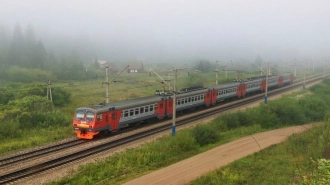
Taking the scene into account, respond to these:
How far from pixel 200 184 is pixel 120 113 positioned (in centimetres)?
1330

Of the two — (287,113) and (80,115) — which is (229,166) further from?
(287,113)

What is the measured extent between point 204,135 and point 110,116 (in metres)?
7.72

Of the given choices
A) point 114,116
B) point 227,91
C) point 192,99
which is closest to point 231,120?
point 192,99

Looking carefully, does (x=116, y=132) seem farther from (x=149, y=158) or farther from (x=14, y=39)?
(x=14, y=39)

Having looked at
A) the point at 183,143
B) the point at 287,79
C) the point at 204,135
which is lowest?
the point at 183,143

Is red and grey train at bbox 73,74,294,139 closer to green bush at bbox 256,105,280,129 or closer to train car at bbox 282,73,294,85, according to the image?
green bush at bbox 256,105,280,129

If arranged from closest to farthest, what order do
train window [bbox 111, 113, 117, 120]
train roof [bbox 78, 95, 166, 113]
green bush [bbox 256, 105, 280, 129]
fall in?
train roof [bbox 78, 95, 166, 113], train window [bbox 111, 113, 117, 120], green bush [bbox 256, 105, 280, 129]

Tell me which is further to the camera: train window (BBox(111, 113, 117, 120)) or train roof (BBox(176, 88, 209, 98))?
train roof (BBox(176, 88, 209, 98))

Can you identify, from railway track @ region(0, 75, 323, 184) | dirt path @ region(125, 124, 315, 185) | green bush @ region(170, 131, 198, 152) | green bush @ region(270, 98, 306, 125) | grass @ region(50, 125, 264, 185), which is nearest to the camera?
dirt path @ region(125, 124, 315, 185)

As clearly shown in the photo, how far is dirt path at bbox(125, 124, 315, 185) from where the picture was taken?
1745cm

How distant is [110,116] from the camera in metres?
27.4

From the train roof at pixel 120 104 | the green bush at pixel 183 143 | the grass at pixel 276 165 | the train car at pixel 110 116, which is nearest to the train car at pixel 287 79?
the train roof at pixel 120 104

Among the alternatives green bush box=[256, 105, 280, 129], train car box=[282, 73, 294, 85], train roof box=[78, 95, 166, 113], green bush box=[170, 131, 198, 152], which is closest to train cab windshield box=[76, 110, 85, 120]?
train roof box=[78, 95, 166, 113]

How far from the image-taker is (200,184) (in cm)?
1664
